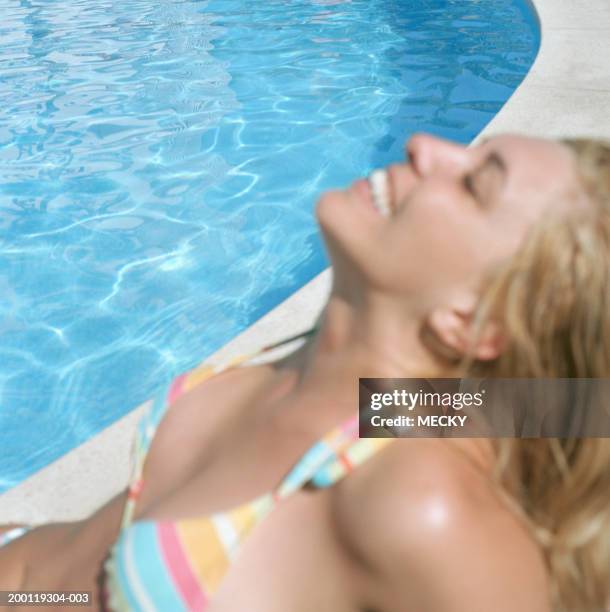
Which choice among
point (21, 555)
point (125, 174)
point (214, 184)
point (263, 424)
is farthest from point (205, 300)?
point (263, 424)

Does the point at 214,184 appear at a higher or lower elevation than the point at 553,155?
lower

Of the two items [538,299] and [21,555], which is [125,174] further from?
[538,299]

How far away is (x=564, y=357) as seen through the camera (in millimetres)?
1525

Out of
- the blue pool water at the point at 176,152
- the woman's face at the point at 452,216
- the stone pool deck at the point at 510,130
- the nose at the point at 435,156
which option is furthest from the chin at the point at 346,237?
the blue pool water at the point at 176,152

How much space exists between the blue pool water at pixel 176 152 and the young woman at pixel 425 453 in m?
2.56

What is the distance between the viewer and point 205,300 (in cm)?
495

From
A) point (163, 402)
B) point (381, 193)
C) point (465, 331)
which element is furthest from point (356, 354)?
point (163, 402)

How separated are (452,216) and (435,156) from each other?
0.67 feet

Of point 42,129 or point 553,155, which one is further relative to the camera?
point 42,129

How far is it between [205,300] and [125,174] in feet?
6.45

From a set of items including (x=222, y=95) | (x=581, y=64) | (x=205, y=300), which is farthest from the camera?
(x=222, y=95)

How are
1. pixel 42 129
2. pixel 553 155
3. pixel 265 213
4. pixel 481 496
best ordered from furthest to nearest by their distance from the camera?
pixel 42 129
pixel 265 213
pixel 553 155
pixel 481 496

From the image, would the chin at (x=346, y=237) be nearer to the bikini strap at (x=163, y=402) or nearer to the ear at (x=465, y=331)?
the ear at (x=465, y=331)

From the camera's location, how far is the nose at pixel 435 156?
1684 mm
